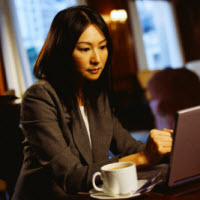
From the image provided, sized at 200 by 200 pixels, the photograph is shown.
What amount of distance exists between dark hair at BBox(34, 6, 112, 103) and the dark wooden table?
57 centimetres

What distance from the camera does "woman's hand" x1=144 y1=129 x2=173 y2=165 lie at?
920 mm

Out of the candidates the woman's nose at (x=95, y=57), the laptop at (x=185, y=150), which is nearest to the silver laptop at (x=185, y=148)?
the laptop at (x=185, y=150)

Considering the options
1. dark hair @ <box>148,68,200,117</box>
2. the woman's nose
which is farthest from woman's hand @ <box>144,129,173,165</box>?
dark hair @ <box>148,68,200,117</box>

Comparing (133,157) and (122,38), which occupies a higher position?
(122,38)

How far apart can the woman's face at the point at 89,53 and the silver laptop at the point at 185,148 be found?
21.4 inches

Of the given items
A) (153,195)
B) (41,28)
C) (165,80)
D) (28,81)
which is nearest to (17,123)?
(153,195)

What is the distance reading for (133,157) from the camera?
39.1 inches

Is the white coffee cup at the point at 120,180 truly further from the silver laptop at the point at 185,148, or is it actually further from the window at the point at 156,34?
the window at the point at 156,34

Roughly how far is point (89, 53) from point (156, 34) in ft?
22.0

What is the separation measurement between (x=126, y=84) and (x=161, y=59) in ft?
4.77

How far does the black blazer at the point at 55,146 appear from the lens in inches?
36.5

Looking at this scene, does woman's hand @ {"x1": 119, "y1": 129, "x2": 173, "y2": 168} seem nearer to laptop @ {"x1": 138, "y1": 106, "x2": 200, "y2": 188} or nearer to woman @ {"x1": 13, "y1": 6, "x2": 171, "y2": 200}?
woman @ {"x1": 13, "y1": 6, "x2": 171, "y2": 200}

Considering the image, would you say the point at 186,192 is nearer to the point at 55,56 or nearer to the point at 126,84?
the point at 55,56

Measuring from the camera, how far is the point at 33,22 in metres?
5.33
